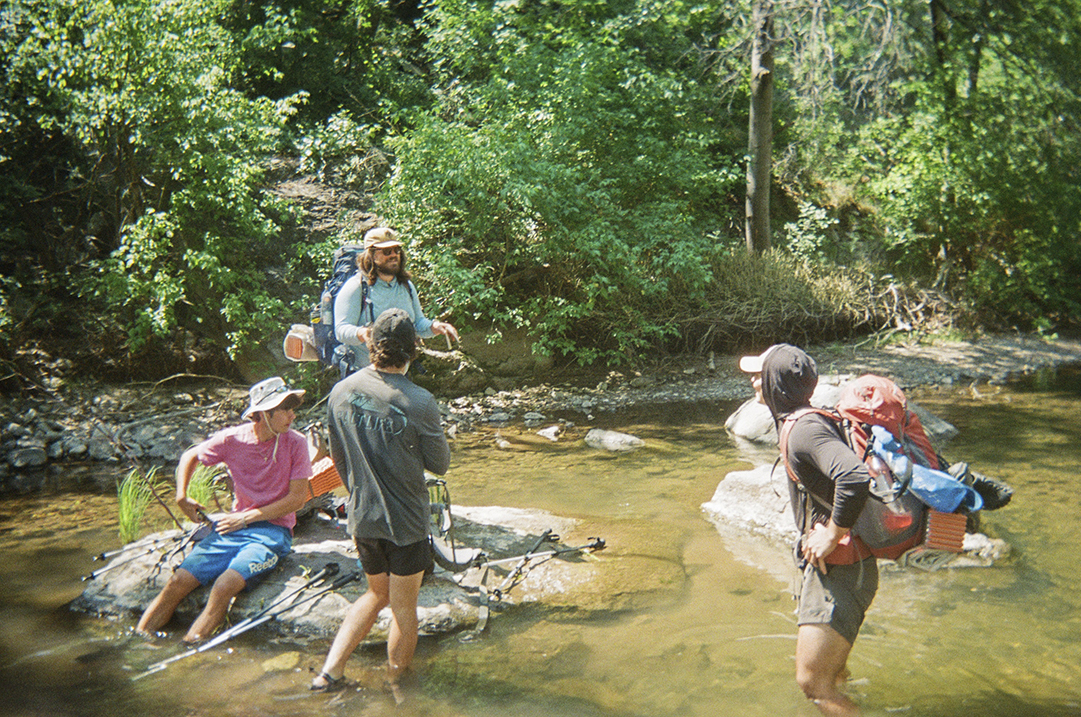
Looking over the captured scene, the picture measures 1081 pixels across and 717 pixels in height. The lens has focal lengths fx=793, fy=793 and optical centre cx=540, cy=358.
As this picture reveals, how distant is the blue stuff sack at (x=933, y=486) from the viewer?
10.2 ft

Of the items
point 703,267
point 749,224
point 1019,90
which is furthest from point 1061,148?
point 703,267

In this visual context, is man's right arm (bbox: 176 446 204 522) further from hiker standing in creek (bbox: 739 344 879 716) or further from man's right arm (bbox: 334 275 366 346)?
hiker standing in creek (bbox: 739 344 879 716)

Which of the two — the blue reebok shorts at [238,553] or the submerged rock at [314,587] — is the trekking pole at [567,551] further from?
the blue reebok shorts at [238,553]

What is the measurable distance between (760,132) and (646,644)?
36.1 ft

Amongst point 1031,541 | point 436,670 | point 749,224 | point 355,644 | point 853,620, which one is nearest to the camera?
point 853,620

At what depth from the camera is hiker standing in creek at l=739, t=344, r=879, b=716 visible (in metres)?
2.99

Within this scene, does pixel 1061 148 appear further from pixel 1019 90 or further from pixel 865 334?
pixel 865 334

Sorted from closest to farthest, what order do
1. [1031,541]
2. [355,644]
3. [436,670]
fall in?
1. [355,644]
2. [436,670]
3. [1031,541]

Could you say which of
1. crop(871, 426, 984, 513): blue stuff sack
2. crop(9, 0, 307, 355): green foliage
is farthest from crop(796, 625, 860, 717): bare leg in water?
crop(9, 0, 307, 355): green foliage

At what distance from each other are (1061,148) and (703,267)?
7796 millimetres

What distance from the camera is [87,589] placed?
195 inches

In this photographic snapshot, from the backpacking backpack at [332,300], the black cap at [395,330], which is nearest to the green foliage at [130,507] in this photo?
the backpacking backpack at [332,300]

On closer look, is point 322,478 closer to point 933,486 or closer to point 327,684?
point 327,684

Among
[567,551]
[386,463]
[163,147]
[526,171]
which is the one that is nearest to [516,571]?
[567,551]
